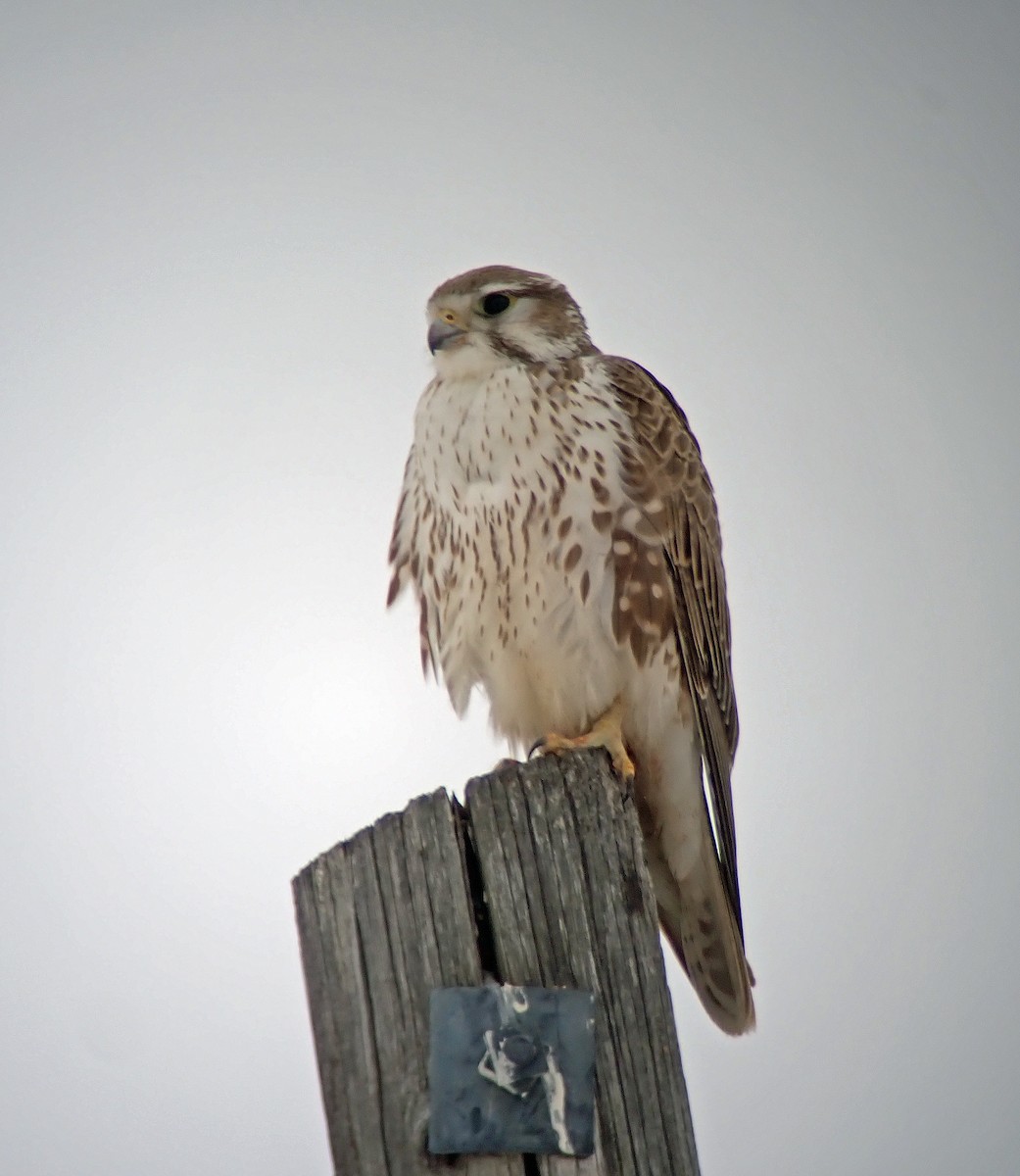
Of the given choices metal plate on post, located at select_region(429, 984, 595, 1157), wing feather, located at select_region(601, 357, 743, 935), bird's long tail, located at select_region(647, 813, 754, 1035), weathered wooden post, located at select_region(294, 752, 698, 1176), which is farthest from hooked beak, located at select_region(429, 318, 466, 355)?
metal plate on post, located at select_region(429, 984, 595, 1157)

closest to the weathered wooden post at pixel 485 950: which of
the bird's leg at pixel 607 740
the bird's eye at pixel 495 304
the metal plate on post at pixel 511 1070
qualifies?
the metal plate on post at pixel 511 1070

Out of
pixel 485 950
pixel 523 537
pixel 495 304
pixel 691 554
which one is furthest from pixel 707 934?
pixel 495 304

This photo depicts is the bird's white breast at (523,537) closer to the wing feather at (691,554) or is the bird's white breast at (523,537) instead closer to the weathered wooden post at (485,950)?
the wing feather at (691,554)

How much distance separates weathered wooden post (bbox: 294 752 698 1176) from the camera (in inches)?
60.7

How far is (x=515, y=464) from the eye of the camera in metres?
3.02

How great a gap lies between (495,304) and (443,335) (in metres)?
0.19

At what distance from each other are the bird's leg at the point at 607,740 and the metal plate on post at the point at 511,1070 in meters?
1.29

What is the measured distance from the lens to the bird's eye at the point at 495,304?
3.40 m

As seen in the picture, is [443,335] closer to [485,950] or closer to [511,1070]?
[485,950]

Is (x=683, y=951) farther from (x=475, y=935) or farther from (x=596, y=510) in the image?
(x=475, y=935)

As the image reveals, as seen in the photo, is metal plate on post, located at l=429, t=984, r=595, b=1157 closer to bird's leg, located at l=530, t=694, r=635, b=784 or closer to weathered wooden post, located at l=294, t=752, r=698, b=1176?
weathered wooden post, located at l=294, t=752, r=698, b=1176

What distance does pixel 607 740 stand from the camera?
3.04 meters

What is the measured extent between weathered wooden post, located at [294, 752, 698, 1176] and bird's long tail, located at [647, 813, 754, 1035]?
144 centimetres

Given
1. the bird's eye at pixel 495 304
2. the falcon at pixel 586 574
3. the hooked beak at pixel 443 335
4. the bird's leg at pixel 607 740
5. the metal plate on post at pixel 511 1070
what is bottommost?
the metal plate on post at pixel 511 1070
